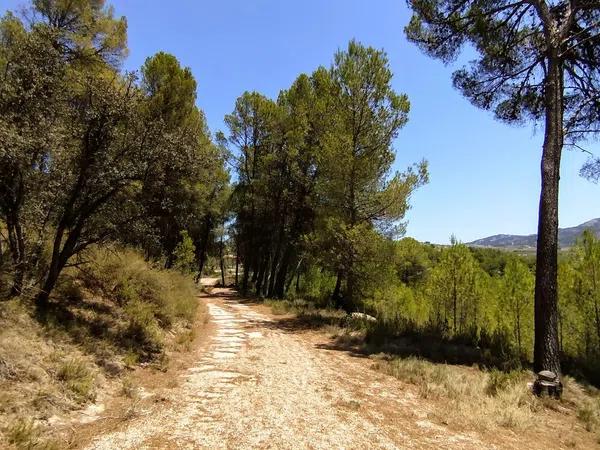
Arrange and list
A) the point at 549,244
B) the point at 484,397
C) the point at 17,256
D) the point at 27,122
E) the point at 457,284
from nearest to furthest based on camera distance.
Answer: the point at 27,122 < the point at 484,397 < the point at 17,256 < the point at 549,244 < the point at 457,284

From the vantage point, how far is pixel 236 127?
24.0m

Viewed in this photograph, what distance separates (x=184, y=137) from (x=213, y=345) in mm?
5065

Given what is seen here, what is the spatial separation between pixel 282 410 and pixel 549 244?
6.90 m

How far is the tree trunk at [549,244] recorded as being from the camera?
840cm

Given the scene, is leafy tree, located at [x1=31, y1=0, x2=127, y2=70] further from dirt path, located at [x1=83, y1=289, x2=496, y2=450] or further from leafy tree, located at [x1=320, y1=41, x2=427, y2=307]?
Answer: dirt path, located at [x1=83, y1=289, x2=496, y2=450]

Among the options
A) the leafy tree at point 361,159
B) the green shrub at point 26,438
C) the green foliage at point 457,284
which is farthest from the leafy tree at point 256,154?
the green shrub at point 26,438

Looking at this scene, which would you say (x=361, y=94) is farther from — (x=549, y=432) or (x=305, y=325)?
(x=549, y=432)

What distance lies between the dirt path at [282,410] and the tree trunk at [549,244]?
139 inches

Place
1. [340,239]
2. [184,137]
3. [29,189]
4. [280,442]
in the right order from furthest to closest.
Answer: [340,239], [184,137], [29,189], [280,442]

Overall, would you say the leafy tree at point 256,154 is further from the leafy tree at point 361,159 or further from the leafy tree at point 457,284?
the leafy tree at point 457,284

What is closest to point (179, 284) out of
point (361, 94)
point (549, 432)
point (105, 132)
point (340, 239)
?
point (340, 239)

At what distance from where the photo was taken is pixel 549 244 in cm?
876

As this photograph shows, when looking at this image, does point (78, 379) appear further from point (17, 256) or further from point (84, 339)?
point (17, 256)

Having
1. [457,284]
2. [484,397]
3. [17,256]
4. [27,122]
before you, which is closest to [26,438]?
[17,256]
